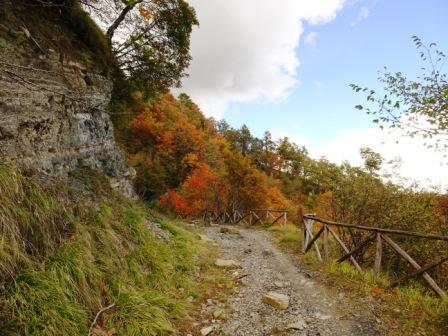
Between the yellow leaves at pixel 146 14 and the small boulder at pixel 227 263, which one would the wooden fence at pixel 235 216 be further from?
the yellow leaves at pixel 146 14

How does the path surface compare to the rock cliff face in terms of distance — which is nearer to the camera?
the path surface

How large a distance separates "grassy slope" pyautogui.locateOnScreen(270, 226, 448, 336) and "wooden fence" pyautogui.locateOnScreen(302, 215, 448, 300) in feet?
0.67

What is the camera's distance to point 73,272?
432 centimetres

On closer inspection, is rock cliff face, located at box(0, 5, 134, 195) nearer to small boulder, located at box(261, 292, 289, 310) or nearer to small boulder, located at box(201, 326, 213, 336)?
small boulder, located at box(201, 326, 213, 336)

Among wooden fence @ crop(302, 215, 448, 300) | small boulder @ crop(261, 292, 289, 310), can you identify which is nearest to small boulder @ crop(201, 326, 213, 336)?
small boulder @ crop(261, 292, 289, 310)

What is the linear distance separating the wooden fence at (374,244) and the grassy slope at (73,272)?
3679mm

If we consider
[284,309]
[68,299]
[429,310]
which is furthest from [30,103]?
[429,310]

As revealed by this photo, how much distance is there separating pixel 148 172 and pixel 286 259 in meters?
21.5

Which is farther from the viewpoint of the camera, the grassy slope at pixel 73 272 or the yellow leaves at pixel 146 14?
the yellow leaves at pixel 146 14

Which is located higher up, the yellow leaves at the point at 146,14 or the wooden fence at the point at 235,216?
the yellow leaves at the point at 146,14

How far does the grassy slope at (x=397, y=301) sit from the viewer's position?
4.83 m

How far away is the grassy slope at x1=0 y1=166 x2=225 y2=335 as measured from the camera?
3586mm

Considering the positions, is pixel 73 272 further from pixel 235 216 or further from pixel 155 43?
pixel 235 216

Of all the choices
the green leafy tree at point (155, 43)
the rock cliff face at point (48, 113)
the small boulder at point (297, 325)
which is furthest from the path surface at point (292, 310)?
the green leafy tree at point (155, 43)
